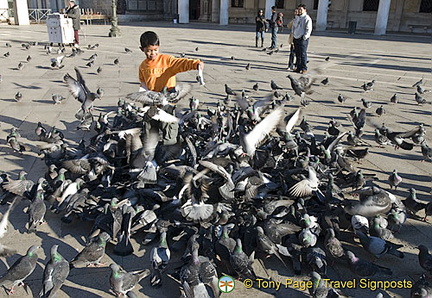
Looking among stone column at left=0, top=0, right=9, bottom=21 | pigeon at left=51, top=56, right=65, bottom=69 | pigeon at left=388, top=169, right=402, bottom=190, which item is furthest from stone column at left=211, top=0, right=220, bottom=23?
pigeon at left=388, top=169, right=402, bottom=190

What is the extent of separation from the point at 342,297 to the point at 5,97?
8.17 metres

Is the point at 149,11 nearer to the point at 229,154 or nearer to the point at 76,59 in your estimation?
the point at 76,59

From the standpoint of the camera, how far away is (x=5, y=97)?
8281 millimetres

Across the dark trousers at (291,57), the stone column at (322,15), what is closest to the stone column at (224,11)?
the stone column at (322,15)

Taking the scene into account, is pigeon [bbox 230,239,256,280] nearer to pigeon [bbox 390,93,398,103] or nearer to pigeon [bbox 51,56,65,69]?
pigeon [bbox 390,93,398,103]

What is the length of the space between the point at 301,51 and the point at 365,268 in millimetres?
9147

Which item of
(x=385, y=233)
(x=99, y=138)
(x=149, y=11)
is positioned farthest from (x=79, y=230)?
(x=149, y=11)

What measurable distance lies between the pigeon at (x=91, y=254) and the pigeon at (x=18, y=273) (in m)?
0.30

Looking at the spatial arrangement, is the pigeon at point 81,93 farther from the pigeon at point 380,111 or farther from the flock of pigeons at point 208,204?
the pigeon at point 380,111

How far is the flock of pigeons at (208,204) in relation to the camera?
9.77 feet

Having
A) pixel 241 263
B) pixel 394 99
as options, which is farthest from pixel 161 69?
pixel 394 99

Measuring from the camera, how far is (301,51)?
11133 millimetres

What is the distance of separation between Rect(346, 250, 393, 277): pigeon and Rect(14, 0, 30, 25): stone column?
29054 millimetres

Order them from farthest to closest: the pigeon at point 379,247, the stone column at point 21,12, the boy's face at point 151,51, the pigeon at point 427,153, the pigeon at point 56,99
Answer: the stone column at point 21,12
the pigeon at point 56,99
the pigeon at point 427,153
the boy's face at point 151,51
the pigeon at point 379,247
